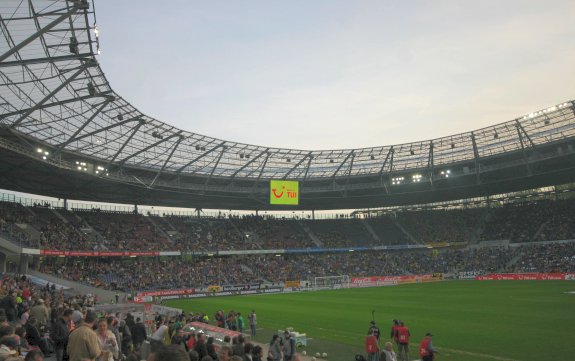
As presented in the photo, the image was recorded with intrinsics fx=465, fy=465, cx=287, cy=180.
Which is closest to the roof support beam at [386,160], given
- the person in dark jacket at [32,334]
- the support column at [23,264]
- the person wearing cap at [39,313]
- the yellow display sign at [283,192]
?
the yellow display sign at [283,192]

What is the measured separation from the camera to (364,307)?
34562 mm

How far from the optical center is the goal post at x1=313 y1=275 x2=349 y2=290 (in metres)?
57.7

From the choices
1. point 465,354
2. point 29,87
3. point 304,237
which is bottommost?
point 465,354

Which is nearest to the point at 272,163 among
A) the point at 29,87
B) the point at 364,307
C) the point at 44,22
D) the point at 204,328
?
the point at 364,307

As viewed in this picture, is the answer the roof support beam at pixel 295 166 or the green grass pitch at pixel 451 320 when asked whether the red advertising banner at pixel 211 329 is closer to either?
the green grass pitch at pixel 451 320

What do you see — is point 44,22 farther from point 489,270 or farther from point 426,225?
point 426,225

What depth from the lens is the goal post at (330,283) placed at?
2270 inches

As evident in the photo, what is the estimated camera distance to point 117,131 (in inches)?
1730

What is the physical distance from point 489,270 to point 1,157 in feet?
193

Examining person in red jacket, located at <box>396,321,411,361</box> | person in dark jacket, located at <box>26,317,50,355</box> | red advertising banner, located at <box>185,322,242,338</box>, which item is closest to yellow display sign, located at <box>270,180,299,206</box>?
red advertising banner, located at <box>185,322,242,338</box>

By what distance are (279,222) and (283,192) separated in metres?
23.7

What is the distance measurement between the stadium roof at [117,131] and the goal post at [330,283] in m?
14.8

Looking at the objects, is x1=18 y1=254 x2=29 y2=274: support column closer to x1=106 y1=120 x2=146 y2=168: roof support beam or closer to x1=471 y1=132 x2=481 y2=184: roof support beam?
x1=106 y1=120 x2=146 y2=168: roof support beam

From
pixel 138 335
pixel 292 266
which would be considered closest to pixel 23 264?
pixel 292 266
